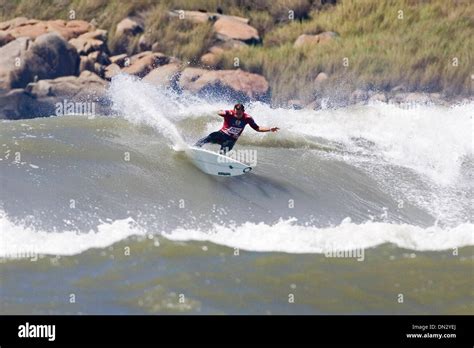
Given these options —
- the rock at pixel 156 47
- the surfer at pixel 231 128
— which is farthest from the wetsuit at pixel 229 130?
the rock at pixel 156 47

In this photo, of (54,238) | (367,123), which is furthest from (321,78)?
(54,238)

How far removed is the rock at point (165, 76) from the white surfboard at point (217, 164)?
8.14 meters

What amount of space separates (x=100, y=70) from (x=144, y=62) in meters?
1.46

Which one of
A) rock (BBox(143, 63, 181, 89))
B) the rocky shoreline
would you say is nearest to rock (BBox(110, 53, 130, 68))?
the rocky shoreline

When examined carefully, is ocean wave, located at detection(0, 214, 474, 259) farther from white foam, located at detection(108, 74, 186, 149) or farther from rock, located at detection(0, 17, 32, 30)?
rock, located at detection(0, 17, 32, 30)

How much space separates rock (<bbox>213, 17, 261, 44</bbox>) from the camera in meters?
27.7

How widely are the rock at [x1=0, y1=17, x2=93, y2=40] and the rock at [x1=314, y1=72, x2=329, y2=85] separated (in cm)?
787

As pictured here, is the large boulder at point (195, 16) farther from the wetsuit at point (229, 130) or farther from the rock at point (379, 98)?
the wetsuit at point (229, 130)

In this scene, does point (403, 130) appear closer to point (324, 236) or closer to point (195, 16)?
point (324, 236)

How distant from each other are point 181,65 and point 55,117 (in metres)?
5.77

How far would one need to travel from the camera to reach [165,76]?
25766 millimetres

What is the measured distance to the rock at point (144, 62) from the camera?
26078mm
